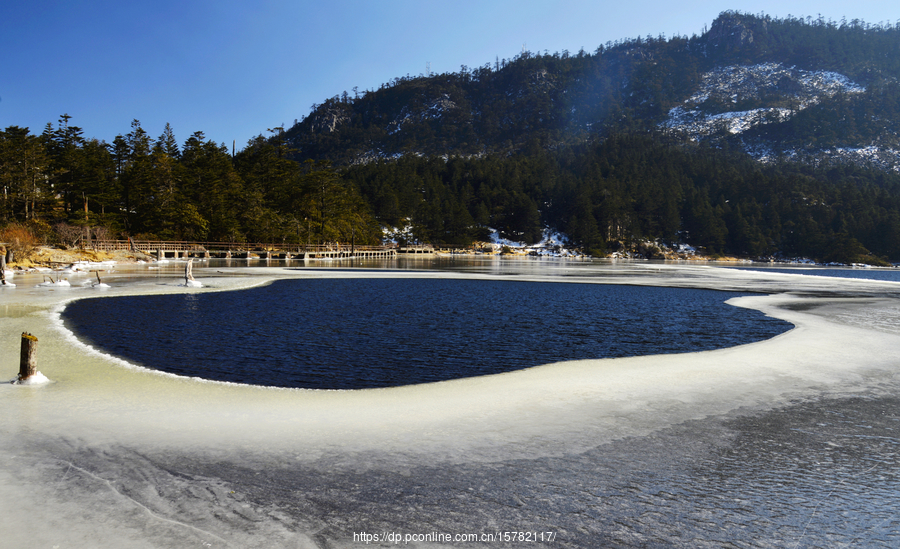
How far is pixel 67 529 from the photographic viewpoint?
13.7ft

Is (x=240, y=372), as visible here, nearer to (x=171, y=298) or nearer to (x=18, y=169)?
(x=171, y=298)

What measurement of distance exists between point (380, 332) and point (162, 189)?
7116 cm

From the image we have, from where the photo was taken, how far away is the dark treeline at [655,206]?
139250 millimetres

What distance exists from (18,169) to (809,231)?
172 meters

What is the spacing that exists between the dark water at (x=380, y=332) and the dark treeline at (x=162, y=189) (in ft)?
160

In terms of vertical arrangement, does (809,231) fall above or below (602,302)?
above

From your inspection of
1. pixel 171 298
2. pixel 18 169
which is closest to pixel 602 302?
pixel 171 298

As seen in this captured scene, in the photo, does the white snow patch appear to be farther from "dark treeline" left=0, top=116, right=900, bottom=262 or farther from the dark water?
"dark treeline" left=0, top=116, right=900, bottom=262

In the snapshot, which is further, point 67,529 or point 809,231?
point 809,231

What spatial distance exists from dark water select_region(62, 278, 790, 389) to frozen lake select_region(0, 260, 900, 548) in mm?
1577

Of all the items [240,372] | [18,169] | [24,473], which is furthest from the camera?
[18,169]

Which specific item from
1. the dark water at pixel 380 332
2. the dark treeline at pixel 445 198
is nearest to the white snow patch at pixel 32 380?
the dark water at pixel 380 332

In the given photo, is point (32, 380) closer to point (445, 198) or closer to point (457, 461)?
point (457, 461)

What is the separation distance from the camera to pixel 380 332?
52.5 ft
